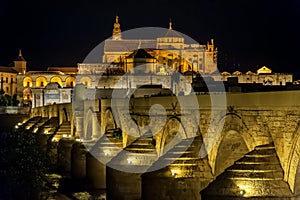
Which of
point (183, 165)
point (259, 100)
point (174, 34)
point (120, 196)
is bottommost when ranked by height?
point (120, 196)

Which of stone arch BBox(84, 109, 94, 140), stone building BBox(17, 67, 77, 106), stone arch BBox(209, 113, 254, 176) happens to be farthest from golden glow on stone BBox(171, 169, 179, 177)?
stone building BBox(17, 67, 77, 106)

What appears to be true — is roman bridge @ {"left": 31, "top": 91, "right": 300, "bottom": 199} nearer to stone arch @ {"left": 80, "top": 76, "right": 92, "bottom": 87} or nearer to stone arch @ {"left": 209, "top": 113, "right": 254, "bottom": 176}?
stone arch @ {"left": 209, "top": 113, "right": 254, "bottom": 176}

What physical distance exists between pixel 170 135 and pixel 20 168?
5744 mm

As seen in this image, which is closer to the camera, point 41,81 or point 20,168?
point 20,168

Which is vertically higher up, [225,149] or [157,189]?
[225,149]

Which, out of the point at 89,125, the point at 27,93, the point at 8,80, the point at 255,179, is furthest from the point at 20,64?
the point at 255,179

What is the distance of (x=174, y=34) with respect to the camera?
344 ft

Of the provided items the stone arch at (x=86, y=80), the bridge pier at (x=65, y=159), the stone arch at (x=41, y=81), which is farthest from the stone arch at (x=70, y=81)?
the bridge pier at (x=65, y=159)

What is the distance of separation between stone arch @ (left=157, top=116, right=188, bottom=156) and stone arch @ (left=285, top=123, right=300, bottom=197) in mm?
6583

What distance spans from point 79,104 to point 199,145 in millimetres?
17190

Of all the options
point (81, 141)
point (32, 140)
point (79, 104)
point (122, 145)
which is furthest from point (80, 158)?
point (32, 140)

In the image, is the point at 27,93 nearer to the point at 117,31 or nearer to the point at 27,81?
the point at 27,81

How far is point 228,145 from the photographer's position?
14.8 m

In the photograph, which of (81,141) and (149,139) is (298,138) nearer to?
(149,139)
